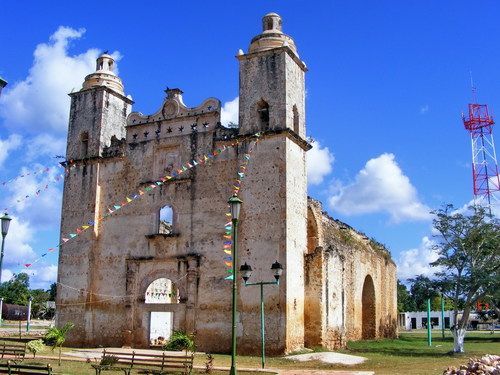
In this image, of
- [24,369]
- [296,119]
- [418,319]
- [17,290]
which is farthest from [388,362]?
[17,290]

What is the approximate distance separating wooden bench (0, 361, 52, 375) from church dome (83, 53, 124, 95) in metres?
16.4

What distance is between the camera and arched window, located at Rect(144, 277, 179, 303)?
3023 centimetres

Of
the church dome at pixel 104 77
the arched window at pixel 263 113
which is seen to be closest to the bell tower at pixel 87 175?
the church dome at pixel 104 77

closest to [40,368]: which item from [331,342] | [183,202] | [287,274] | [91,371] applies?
[91,371]

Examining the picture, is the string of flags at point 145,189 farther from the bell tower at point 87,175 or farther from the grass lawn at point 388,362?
the grass lawn at point 388,362

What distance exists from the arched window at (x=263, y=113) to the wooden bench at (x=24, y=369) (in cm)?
1317

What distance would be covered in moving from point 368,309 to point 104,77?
713 inches

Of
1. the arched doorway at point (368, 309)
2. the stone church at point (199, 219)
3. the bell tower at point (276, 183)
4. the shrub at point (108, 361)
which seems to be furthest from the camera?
the arched doorway at point (368, 309)

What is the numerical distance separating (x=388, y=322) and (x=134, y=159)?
18.0 metres

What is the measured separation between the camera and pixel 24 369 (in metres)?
13.6

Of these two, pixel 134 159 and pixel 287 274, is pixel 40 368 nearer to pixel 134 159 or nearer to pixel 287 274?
pixel 287 274

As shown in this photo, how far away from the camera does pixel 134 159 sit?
26203mm

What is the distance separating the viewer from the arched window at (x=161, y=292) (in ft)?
99.2

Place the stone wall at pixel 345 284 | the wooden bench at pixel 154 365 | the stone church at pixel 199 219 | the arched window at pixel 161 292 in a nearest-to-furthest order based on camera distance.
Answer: the wooden bench at pixel 154 365 → the stone church at pixel 199 219 → the stone wall at pixel 345 284 → the arched window at pixel 161 292
